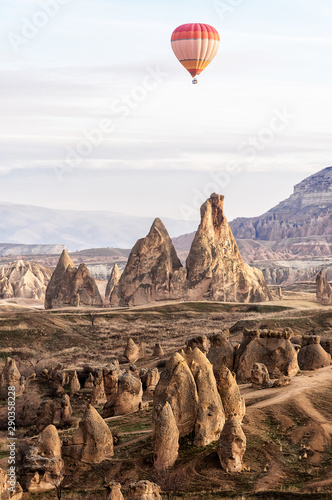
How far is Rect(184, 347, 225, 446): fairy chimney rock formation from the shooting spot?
26.7 metres

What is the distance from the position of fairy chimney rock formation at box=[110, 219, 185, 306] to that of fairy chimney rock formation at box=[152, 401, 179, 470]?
63504 millimetres

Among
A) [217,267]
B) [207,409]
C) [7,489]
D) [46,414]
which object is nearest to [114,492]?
[7,489]

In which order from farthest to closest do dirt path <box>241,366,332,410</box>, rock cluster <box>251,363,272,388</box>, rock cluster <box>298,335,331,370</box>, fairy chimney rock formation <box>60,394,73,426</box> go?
rock cluster <box>298,335,331,370</box> → rock cluster <box>251,363,272,388</box> → fairy chimney rock formation <box>60,394,73,426</box> → dirt path <box>241,366,332,410</box>

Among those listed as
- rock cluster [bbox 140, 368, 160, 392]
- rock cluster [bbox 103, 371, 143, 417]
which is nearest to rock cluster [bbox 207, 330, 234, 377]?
rock cluster [bbox 140, 368, 160, 392]

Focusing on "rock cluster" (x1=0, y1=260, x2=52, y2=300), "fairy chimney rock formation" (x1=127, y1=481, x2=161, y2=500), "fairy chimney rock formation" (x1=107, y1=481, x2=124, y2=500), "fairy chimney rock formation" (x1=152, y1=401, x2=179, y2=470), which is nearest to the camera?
"fairy chimney rock formation" (x1=107, y1=481, x2=124, y2=500)

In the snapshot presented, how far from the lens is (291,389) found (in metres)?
33.4

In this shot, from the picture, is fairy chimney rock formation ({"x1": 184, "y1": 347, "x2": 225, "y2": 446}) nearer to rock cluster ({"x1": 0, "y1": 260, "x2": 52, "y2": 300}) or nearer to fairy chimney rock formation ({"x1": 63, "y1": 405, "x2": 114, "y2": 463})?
fairy chimney rock formation ({"x1": 63, "y1": 405, "x2": 114, "y2": 463})

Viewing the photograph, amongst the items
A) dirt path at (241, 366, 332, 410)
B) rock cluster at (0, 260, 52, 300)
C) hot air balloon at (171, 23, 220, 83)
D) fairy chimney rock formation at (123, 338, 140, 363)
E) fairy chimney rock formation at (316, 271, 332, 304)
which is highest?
hot air balloon at (171, 23, 220, 83)

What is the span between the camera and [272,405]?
30422 millimetres

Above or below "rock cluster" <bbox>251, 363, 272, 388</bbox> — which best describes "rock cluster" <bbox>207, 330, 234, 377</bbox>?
above

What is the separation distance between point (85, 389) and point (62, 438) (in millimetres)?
14948

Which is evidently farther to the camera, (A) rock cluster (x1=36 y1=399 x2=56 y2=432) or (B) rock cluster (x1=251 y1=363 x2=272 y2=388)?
(B) rock cluster (x1=251 y1=363 x2=272 y2=388)

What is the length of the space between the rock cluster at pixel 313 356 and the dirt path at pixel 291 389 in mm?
2210

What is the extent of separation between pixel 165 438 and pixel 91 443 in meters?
2.82
